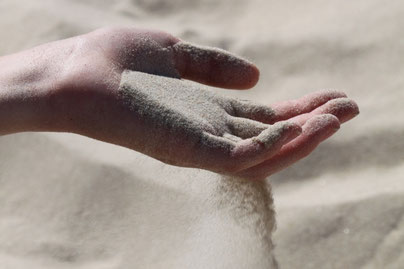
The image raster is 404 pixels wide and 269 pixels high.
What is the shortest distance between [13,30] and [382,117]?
5.02 feet

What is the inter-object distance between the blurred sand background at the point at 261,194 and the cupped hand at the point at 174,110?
0.20m

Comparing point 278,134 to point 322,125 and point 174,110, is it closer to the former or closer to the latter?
point 322,125

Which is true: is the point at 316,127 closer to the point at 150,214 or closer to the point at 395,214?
the point at 395,214

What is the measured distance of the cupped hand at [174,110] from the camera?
1.35m

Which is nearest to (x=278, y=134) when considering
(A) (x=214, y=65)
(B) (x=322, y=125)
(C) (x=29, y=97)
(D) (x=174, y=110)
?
(B) (x=322, y=125)

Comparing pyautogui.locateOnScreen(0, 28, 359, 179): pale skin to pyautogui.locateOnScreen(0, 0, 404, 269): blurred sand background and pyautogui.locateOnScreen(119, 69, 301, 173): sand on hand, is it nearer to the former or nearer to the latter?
pyautogui.locateOnScreen(119, 69, 301, 173): sand on hand

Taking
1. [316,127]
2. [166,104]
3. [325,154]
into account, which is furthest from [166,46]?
[325,154]

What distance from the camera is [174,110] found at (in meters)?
1.41

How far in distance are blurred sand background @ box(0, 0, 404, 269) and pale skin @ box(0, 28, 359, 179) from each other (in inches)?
7.7

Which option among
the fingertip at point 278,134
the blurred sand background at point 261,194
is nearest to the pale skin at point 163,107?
the fingertip at point 278,134

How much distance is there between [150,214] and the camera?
5.78 feet

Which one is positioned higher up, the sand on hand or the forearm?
the forearm

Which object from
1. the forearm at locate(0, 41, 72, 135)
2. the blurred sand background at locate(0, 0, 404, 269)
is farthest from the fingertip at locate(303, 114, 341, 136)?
the forearm at locate(0, 41, 72, 135)

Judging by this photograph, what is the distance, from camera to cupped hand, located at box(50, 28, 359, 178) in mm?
1351
